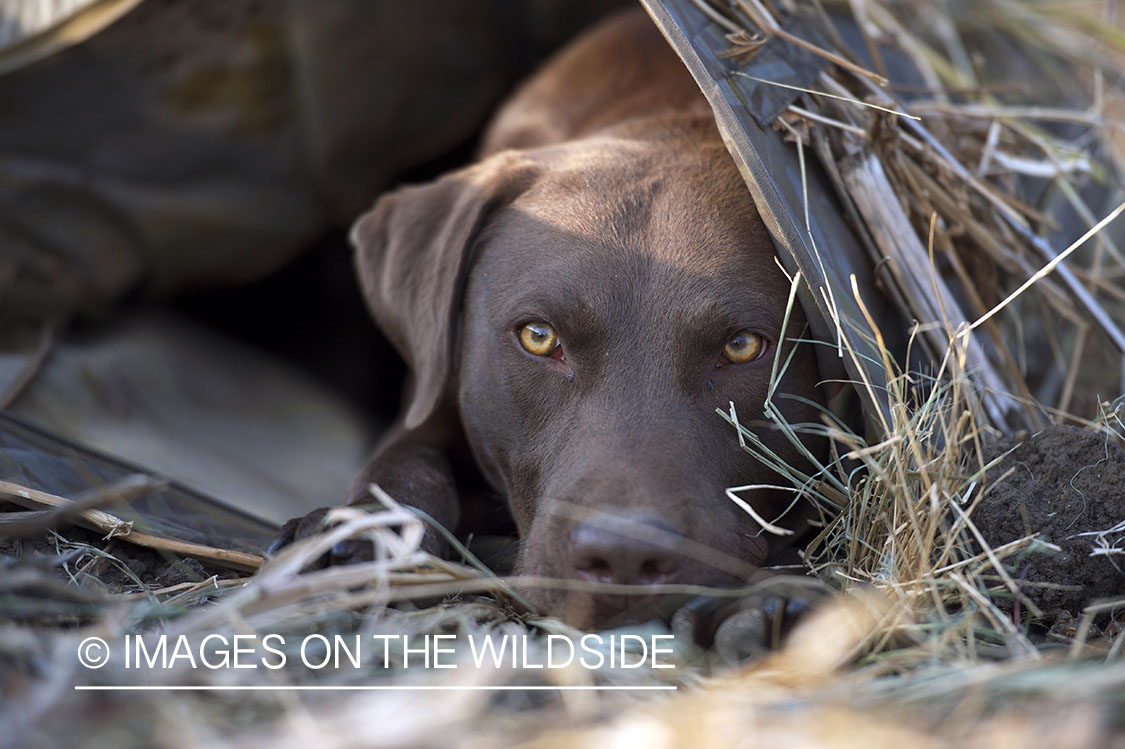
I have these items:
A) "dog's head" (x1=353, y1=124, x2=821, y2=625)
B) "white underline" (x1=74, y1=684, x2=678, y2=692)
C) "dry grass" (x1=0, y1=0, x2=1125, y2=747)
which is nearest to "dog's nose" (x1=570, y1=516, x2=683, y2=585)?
"dog's head" (x1=353, y1=124, x2=821, y2=625)

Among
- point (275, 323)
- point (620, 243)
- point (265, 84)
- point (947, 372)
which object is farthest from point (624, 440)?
point (275, 323)

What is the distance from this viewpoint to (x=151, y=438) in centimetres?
324

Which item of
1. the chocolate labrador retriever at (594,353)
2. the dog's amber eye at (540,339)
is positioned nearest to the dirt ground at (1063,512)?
the chocolate labrador retriever at (594,353)

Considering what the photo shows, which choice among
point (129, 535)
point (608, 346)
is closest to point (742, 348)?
point (608, 346)

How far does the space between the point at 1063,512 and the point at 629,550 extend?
3.14 ft

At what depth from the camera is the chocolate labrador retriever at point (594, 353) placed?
191 centimetres

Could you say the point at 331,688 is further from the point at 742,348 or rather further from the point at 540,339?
the point at 742,348

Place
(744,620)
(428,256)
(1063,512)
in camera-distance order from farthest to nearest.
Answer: (428,256), (1063,512), (744,620)

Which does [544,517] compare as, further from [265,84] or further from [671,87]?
[265,84]

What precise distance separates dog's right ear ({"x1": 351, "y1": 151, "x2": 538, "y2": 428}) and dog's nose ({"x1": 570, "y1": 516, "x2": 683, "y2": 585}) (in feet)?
2.54

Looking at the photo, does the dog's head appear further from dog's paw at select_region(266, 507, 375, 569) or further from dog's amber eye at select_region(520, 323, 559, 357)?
dog's paw at select_region(266, 507, 375, 569)

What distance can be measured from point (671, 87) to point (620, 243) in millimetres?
1235

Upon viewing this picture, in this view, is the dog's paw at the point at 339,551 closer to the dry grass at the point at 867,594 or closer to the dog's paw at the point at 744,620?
the dry grass at the point at 867,594

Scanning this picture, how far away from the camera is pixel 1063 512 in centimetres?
201
